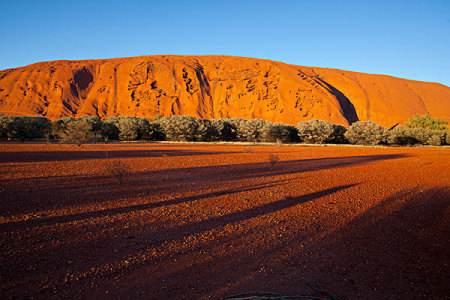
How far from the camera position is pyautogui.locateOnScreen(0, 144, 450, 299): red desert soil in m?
2.81

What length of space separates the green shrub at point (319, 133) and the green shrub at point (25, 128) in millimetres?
29554

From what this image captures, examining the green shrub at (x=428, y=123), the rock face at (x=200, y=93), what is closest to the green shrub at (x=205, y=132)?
the rock face at (x=200, y=93)

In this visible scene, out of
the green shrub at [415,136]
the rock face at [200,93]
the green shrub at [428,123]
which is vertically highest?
the rock face at [200,93]

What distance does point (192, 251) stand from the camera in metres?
3.61

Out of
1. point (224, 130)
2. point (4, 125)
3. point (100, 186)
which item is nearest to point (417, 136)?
point (224, 130)

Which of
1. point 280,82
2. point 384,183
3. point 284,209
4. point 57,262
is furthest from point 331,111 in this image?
point 57,262

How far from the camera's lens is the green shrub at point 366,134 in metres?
30.8

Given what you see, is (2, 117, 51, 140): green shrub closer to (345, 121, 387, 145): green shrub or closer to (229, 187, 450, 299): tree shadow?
(229, 187, 450, 299): tree shadow

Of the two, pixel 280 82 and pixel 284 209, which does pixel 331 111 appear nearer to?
pixel 280 82

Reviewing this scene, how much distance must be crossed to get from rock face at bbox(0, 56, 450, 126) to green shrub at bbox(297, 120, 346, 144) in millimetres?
19522

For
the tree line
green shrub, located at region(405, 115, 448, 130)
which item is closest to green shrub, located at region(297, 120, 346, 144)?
the tree line

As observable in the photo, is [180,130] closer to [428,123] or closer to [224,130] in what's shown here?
[224,130]

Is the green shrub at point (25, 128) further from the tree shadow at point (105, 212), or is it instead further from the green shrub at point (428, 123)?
the green shrub at point (428, 123)

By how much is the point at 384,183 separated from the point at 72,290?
29.2 feet
